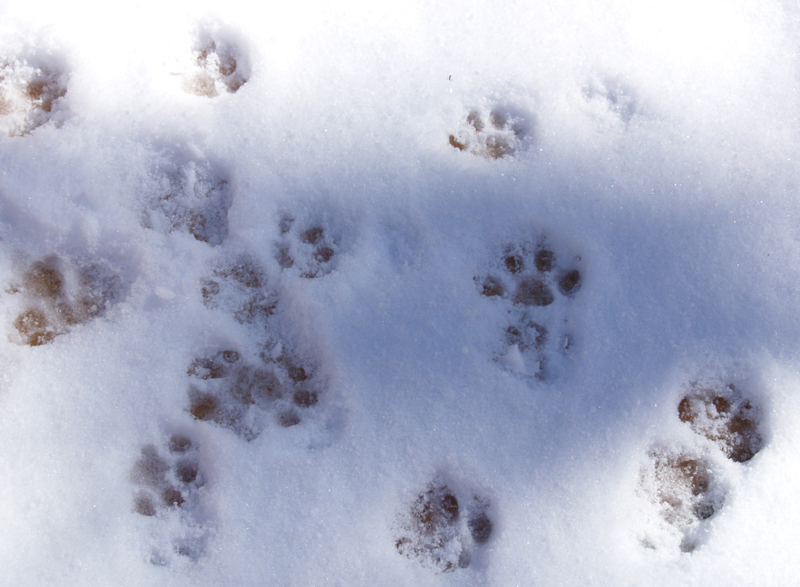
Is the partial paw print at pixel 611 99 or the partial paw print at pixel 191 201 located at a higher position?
the partial paw print at pixel 611 99

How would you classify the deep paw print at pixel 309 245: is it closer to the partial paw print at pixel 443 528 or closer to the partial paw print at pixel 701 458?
the partial paw print at pixel 443 528

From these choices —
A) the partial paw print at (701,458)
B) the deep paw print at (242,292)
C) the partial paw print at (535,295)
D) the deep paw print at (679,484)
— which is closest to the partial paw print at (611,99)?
the partial paw print at (535,295)

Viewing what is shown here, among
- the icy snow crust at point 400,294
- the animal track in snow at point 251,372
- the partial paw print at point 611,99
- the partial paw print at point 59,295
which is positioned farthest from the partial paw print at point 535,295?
the partial paw print at point 59,295

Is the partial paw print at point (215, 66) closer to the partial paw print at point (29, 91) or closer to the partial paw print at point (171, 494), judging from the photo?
the partial paw print at point (29, 91)

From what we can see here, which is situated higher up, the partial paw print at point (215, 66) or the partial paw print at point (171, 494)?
the partial paw print at point (215, 66)

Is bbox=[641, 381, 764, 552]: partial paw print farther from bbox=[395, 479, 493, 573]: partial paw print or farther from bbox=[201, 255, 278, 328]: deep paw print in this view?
bbox=[201, 255, 278, 328]: deep paw print

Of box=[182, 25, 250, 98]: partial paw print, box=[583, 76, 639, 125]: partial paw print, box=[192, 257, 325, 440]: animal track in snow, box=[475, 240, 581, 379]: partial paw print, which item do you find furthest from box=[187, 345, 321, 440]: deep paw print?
box=[583, 76, 639, 125]: partial paw print

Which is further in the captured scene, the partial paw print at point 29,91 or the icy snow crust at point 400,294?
the partial paw print at point 29,91

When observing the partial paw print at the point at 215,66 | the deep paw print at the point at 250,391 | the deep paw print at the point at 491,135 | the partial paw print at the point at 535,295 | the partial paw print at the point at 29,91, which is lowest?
the deep paw print at the point at 250,391
